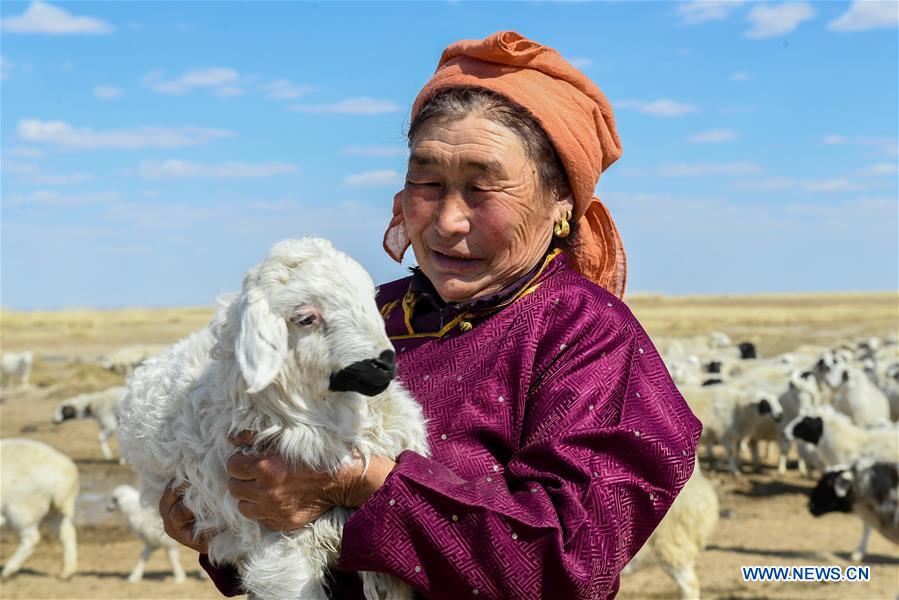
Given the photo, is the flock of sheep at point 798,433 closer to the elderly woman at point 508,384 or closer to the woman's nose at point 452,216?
the elderly woman at point 508,384

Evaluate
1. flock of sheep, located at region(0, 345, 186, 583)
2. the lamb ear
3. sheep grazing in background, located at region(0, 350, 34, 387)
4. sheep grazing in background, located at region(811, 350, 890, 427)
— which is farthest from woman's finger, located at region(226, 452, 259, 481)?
sheep grazing in background, located at region(0, 350, 34, 387)

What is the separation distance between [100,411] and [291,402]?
55.4 ft

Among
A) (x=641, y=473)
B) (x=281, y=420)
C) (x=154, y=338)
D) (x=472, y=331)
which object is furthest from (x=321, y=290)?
(x=154, y=338)

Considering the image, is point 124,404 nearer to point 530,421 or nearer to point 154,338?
point 530,421

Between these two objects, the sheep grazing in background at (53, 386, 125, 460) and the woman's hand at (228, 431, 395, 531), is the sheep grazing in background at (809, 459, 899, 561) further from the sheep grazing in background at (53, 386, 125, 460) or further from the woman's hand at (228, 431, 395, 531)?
the sheep grazing in background at (53, 386, 125, 460)

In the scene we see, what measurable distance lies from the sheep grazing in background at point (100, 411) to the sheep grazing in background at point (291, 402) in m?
16.1

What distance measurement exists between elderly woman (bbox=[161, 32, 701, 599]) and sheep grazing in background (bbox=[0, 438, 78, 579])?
32.0 feet

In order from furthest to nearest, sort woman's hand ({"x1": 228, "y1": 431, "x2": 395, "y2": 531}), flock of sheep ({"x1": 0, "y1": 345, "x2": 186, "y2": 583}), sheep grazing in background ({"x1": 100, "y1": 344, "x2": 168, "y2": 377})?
sheep grazing in background ({"x1": 100, "y1": 344, "x2": 168, "y2": 377}), flock of sheep ({"x1": 0, "y1": 345, "x2": 186, "y2": 583}), woman's hand ({"x1": 228, "y1": 431, "x2": 395, "y2": 531})

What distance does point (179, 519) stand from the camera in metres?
2.58

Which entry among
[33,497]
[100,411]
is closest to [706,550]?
[33,497]

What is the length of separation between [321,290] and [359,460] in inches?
17.4

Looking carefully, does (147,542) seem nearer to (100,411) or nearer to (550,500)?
(100,411)

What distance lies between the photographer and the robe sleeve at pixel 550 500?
2.15 metres

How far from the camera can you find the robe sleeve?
215 cm
